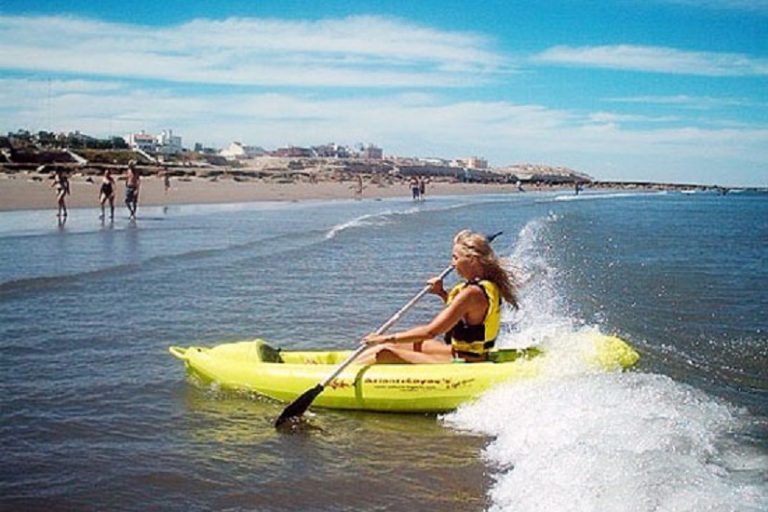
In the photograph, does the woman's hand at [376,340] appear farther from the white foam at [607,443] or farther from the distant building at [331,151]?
the distant building at [331,151]

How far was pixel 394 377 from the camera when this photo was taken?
6895 mm

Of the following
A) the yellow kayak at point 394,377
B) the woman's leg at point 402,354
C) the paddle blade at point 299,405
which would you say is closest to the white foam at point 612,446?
the yellow kayak at point 394,377

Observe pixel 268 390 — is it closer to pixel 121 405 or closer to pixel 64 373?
pixel 121 405

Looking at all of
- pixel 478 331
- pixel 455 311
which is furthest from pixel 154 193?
pixel 455 311

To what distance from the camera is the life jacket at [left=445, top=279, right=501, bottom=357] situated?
6855 mm

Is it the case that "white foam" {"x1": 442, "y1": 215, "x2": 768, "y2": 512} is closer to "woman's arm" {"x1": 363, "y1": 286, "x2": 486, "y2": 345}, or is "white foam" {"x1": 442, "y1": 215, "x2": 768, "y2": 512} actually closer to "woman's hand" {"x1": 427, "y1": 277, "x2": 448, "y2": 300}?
"woman's arm" {"x1": 363, "y1": 286, "x2": 486, "y2": 345}

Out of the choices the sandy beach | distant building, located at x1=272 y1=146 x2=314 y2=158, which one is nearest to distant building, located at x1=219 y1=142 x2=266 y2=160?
distant building, located at x1=272 y1=146 x2=314 y2=158

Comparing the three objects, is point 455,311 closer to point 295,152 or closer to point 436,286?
point 436,286

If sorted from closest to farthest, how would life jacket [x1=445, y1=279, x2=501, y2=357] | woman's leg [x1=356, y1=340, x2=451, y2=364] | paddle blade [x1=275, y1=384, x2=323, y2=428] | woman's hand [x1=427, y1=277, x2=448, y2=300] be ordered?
paddle blade [x1=275, y1=384, x2=323, y2=428] → life jacket [x1=445, y1=279, x2=501, y2=357] → woman's leg [x1=356, y1=340, x2=451, y2=364] → woman's hand [x1=427, y1=277, x2=448, y2=300]

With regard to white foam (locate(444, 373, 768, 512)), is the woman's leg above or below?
above

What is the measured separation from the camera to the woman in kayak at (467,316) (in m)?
6.77

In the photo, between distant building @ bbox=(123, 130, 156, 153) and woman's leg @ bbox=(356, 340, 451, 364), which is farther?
distant building @ bbox=(123, 130, 156, 153)

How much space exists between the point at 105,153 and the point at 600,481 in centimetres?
7865

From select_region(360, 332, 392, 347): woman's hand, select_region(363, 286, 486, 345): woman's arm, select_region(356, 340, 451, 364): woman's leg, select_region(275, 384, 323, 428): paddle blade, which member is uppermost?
select_region(363, 286, 486, 345): woman's arm
